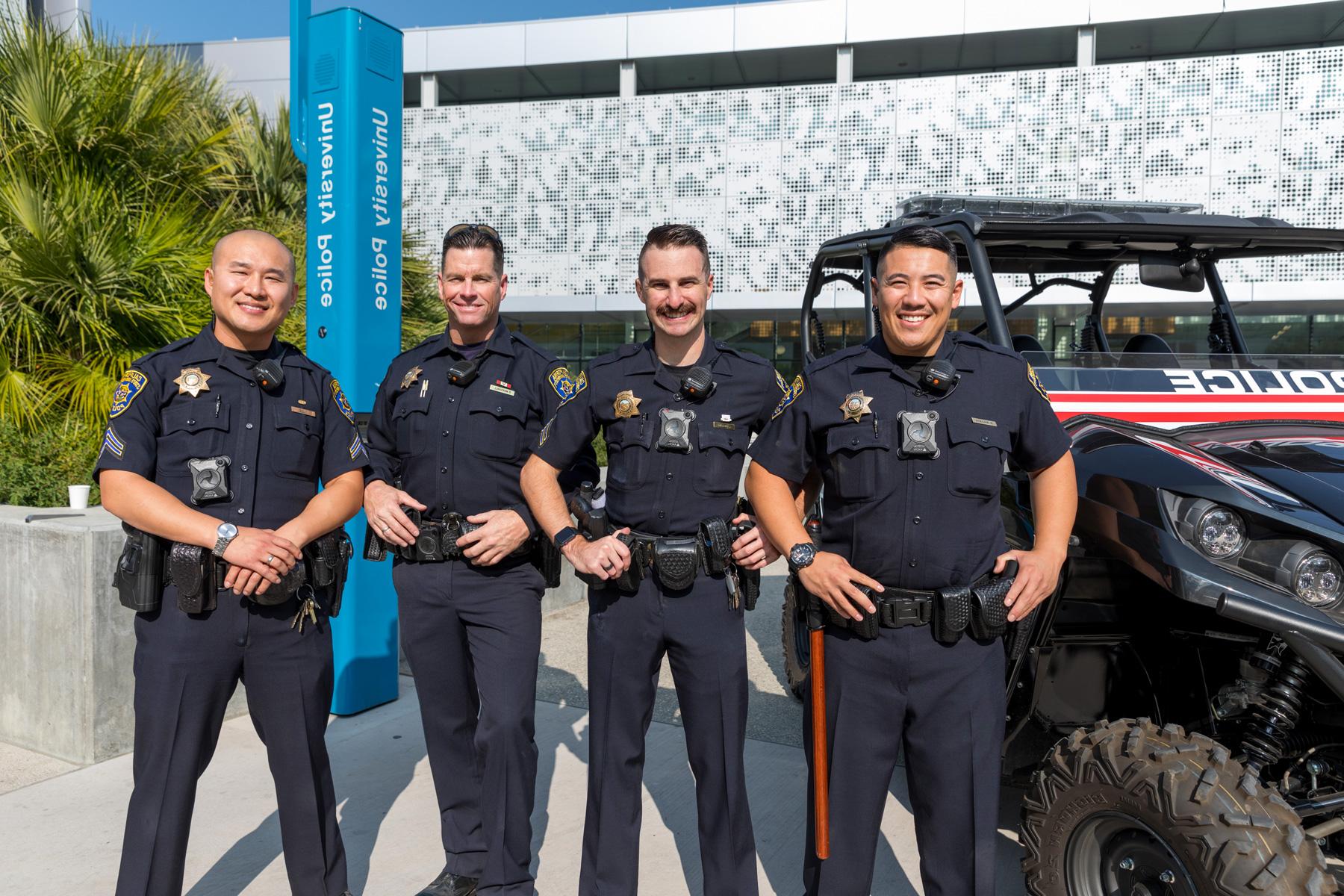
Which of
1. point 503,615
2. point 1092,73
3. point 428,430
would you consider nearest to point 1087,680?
point 503,615

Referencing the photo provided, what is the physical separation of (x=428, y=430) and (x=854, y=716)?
1.55 metres

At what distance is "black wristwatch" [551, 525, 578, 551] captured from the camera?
2.65 meters

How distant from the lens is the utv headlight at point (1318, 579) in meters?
2.10

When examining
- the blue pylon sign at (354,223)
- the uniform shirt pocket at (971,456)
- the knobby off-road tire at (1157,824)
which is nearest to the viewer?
the knobby off-road tire at (1157,824)

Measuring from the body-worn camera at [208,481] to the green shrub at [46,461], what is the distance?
2.83 m

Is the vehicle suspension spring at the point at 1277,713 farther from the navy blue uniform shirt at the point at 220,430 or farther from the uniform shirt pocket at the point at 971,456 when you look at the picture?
the navy blue uniform shirt at the point at 220,430

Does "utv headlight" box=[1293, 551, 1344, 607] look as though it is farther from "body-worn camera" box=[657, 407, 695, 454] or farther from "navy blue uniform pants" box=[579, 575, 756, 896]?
"body-worn camera" box=[657, 407, 695, 454]

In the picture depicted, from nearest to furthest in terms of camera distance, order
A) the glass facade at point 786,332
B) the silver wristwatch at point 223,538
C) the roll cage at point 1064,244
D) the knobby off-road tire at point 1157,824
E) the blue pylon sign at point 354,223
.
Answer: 1. the knobby off-road tire at point 1157,824
2. the silver wristwatch at point 223,538
3. the roll cage at point 1064,244
4. the blue pylon sign at point 354,223
5. the glass facade at point 786,332

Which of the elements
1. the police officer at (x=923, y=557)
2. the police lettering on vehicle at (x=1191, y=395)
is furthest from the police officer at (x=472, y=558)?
the police lettering on vehicle at (x=1191, y=395)

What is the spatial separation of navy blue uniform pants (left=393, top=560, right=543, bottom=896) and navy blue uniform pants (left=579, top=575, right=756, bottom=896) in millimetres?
283

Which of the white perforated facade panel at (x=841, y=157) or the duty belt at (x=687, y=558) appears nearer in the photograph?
the duty belt at (x=687, y=558)

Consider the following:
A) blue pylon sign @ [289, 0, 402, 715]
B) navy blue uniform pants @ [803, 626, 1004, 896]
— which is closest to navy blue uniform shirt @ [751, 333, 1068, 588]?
navy blue uniform pants @ [803, 626, 1004, 896]

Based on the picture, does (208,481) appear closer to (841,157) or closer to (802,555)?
(802,555)

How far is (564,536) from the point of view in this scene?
2672mm
